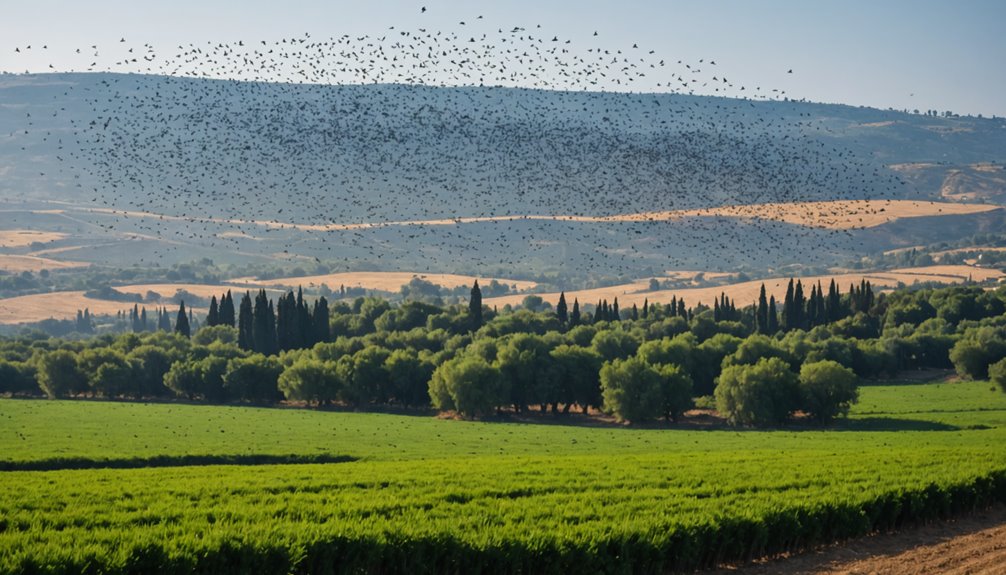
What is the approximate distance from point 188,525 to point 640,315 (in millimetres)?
162456

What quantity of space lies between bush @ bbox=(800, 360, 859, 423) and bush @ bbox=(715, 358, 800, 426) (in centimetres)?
144

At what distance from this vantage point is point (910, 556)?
43344 millimetres

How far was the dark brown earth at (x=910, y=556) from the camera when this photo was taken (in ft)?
134

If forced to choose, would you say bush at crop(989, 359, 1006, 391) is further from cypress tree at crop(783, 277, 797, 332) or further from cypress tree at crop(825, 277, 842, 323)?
cypress tree at crop(825, 277, 842, 323)

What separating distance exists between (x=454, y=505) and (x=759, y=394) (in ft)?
240

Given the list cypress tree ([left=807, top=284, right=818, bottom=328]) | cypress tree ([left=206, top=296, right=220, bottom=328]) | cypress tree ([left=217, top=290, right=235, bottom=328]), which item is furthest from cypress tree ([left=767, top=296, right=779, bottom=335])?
cypress tree ([left=206, top=296, right=220, bottom=328])

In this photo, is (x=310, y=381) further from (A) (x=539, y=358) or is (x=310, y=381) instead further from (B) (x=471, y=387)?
(A) (x=539, y=358)

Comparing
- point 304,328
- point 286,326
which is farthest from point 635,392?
point 304,328

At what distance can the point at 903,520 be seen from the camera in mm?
49219

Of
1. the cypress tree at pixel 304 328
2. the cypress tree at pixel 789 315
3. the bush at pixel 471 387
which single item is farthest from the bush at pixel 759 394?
the cypress tree at pixel 789 315

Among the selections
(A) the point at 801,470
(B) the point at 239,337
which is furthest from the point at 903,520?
(B) the point at 239,337

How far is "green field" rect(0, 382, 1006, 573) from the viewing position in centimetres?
3384

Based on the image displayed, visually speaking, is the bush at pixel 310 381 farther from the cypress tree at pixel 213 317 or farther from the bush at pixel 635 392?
the cypress tree at pixel 213 317

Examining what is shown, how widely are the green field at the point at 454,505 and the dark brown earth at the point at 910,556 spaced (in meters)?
0.69
